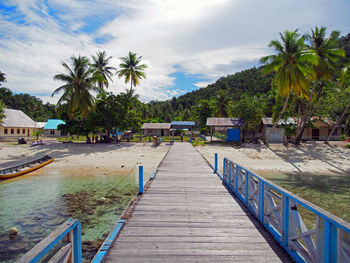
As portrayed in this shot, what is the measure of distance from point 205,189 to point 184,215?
7.95ft

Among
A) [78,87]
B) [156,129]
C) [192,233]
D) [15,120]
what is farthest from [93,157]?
[15,120]

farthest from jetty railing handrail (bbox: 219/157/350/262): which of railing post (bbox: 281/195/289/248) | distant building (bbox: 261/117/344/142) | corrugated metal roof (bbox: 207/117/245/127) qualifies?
distant building (bbox: 261/117/344/142)

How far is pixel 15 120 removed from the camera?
3803 cm

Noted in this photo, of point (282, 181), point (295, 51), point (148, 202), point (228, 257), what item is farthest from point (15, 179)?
point (295, 51)

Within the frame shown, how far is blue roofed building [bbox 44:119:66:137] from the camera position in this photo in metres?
41.2

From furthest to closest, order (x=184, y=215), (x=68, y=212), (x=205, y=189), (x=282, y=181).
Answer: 1. (x=282, y=181)
2. (x=68, y=212)
3. (x=205, y=189)
4. (x=184, y=215)

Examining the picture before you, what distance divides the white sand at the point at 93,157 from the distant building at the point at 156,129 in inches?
655

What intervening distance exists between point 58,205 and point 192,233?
7.07m

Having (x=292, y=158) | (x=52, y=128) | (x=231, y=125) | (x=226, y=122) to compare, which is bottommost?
(x=292, y=158)

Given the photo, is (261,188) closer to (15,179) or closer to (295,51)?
(15,179)

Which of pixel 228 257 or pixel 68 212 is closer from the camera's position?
pixel 228 257

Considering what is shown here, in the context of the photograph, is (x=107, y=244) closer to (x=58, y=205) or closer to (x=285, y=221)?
(x=285, y=221)

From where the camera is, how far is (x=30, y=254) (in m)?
1.63

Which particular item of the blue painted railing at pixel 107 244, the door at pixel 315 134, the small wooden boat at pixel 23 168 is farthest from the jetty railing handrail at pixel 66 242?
the door at pixel 315 134
